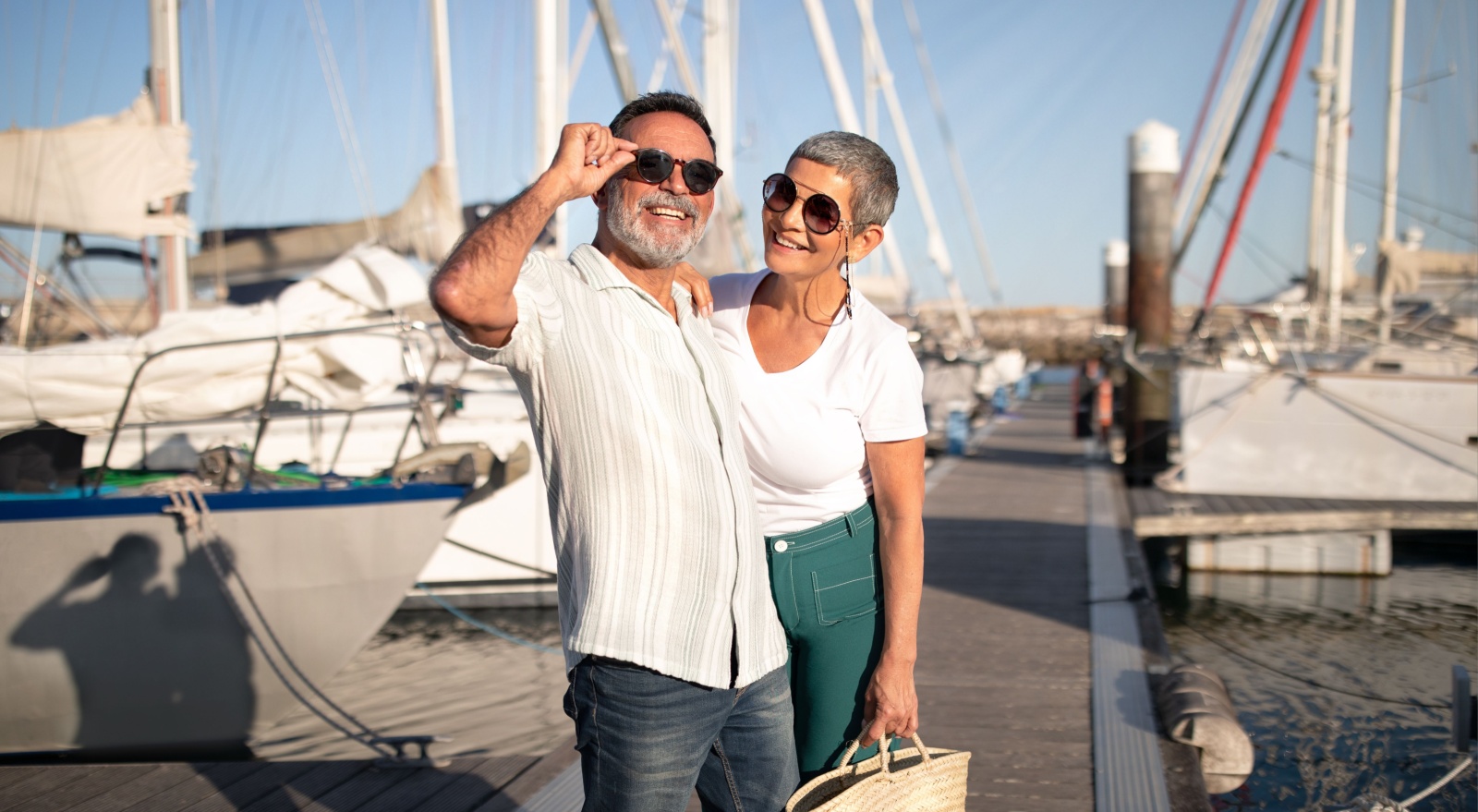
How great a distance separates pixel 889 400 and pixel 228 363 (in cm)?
551

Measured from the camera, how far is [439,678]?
25.6ft

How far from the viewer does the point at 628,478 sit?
180 centimetres

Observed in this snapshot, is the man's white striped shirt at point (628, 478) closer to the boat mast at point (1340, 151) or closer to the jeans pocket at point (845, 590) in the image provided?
the jeans pocket at point (845, 590)

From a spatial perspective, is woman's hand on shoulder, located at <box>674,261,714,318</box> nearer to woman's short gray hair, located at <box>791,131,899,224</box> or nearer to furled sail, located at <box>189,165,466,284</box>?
woman's short gray hair, located at <box>791,131,899,224</box>

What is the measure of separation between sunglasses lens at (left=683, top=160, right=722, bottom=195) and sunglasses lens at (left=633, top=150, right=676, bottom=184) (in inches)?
1.8

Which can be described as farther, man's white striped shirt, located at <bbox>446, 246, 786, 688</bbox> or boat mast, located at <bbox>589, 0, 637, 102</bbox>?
boat mast, located at <bbox>589, 0, 637, 102</bbox>

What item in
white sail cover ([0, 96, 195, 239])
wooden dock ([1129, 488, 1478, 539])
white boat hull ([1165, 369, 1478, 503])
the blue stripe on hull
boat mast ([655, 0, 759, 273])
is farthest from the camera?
boat mast ([655, 0, 759, 273])

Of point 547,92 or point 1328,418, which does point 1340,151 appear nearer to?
point 1328,418

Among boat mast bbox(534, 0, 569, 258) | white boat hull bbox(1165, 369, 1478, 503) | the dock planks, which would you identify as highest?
boat mast bbox(534, 0, 569, 258)

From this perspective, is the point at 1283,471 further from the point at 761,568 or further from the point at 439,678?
the point at 761,568

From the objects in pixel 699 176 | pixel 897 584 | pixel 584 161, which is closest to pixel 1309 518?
pixel 897 584

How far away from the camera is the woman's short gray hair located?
214 centimetres

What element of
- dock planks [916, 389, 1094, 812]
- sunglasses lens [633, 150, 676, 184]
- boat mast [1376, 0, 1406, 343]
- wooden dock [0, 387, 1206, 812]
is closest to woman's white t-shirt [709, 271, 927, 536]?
sunglasses lens [633, 150, 676, 184]

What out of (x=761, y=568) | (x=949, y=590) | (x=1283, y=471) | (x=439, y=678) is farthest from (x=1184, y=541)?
(x=761, y=568)
